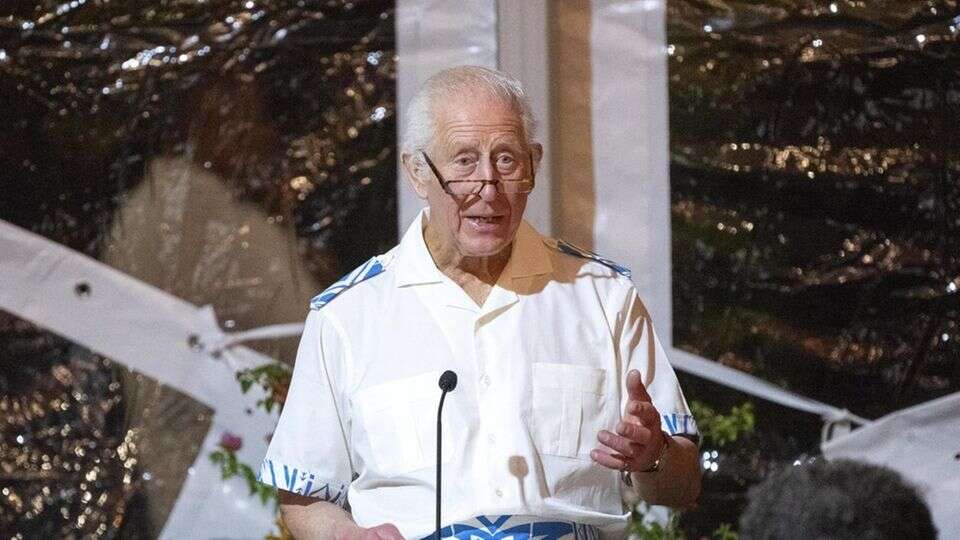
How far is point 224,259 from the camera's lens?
337 centimetres

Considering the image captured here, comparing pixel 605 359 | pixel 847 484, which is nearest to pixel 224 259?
pixel 605 359

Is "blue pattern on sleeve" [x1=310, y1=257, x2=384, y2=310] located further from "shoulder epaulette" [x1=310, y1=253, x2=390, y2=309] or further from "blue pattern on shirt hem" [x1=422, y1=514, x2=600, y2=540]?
"blue pattern on shirt hem" [x1=422, y1=514, x2=600, y2=540]

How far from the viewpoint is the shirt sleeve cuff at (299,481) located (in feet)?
7.54

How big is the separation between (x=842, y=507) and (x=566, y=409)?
3.50 ft

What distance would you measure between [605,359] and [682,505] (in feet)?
0.89

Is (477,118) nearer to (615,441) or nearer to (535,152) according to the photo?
(535,152)

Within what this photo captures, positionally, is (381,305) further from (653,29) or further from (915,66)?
(915,66)

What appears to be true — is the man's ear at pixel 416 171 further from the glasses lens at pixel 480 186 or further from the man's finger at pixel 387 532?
the man's finger at pixel 387 532

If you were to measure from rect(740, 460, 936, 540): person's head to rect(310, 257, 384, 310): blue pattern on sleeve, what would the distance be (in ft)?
4.19

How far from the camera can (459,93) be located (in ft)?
7.56

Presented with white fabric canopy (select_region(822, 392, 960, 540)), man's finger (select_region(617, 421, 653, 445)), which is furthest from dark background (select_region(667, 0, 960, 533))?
man's finger (select_region(617, 421, 653, 445))

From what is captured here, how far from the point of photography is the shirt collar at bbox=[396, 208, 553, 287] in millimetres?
2359

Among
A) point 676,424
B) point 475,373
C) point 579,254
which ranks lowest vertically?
point 676,424

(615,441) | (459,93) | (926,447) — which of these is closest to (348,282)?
(459,93)
